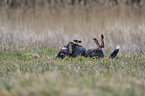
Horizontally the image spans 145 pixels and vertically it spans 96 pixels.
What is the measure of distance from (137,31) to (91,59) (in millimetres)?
3807

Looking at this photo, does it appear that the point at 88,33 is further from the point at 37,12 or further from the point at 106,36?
the point at 37,12

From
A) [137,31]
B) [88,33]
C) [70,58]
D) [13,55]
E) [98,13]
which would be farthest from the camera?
[98,13]

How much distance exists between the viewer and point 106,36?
817cm

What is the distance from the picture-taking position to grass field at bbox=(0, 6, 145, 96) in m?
4.10

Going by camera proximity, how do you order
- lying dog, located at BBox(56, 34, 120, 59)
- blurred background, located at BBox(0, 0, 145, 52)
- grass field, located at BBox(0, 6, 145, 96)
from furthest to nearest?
blurred background, located at BBox(0, 0, 145, 52), lying dog, located at BBox(56, 34, 120, 59), grass field, located at BBox(0, 6, 145, 96)

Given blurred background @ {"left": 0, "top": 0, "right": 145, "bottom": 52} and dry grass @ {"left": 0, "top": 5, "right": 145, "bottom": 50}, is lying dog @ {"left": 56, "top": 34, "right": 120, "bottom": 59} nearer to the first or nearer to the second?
blurred background @ {"left": 0, "top": 0, "right": 145, "bottom": 52}

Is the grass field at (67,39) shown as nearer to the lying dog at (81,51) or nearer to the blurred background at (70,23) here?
the blurred background at (70,23)

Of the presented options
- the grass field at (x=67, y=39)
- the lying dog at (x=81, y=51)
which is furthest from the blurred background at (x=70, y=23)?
the lying dog at (x=81, y=51)

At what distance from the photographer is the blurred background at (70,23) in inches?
308

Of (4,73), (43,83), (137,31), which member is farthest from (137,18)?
(43,83)

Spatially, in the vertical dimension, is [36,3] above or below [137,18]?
above

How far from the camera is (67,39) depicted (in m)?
8.03

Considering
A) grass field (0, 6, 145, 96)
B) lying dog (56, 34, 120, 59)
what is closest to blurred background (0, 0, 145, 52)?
grass field (0, 6, 145, 96)

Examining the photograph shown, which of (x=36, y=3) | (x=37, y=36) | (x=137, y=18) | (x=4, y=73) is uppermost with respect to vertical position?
(x=36, y=3)
